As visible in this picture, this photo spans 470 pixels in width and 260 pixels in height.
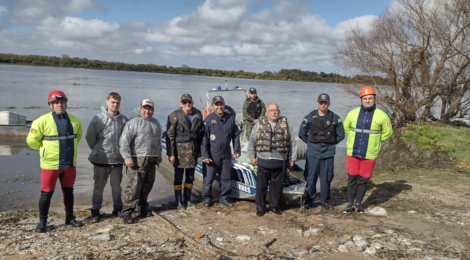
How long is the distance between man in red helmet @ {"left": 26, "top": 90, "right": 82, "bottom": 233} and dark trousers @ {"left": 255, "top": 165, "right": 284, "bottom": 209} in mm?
2387

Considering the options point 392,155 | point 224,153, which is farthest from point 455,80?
point 224,153

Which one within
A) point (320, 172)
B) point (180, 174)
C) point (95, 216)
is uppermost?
point (320, 172)

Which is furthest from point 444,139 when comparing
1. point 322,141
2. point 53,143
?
point 53,143

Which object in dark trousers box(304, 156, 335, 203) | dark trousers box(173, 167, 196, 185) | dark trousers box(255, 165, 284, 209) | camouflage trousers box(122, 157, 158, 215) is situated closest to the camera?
camouflage trousers box(122, 157, 158, 215)

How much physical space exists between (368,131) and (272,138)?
1.29 metres

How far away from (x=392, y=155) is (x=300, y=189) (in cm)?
718

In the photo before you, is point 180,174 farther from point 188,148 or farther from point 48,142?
point 48,142

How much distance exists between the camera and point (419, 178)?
7.24 meters

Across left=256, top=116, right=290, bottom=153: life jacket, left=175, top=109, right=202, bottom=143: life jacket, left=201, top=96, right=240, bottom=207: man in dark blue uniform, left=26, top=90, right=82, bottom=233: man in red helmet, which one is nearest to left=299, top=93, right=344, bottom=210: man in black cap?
left=256, top=116, right=290, bottom=153: life jacket

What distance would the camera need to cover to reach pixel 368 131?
15.6 feet

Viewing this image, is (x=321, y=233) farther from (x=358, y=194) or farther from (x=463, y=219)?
(x=463, y=219)

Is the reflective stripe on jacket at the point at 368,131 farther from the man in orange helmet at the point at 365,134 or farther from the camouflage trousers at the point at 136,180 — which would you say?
the camouflage trousers at the point at 136,180

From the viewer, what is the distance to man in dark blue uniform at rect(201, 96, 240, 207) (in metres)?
5.11

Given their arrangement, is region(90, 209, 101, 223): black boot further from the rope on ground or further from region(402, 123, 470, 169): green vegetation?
region(402, 123, 470, 169): green vegetation
